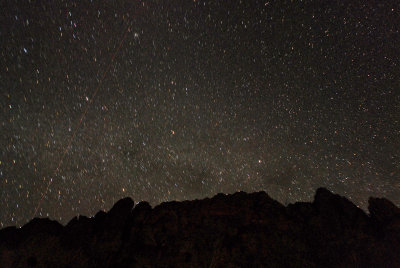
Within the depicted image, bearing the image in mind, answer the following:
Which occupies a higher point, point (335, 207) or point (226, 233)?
point (335, 207)

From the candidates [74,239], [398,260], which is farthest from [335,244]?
[74,239]

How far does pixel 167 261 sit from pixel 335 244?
1095 centimetres

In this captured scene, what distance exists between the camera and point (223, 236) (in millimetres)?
20750

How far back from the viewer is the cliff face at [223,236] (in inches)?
781

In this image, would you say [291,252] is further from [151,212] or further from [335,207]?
[151,212]

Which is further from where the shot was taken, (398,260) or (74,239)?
(74,239)

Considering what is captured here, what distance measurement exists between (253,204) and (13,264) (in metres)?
16.7

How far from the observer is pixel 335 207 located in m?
22.8

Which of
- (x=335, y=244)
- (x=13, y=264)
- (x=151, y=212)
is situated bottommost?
(x=13, y=264)

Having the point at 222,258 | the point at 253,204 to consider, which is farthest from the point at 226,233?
the point at 253,204

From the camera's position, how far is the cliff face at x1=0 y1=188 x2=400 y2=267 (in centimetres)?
1983

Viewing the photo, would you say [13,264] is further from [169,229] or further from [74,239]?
[169,229]

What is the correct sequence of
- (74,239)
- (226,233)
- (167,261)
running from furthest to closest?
(74,239) → (226,233) → (167,261)

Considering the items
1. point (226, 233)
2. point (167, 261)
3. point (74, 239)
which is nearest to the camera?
point (167, 261)
